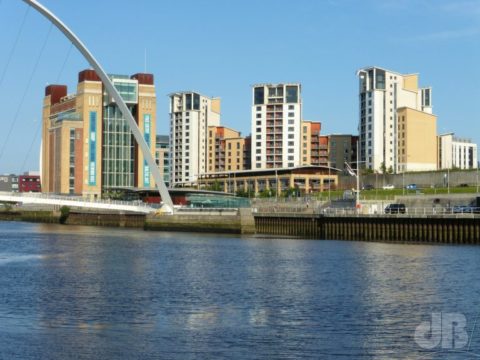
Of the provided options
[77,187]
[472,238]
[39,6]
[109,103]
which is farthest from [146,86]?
[472,238]

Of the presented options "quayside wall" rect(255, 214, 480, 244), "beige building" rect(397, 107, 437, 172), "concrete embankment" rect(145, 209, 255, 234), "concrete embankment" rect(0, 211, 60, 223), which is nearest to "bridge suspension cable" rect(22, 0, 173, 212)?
"concrete embankment" rect(145, 209, 255, 234)

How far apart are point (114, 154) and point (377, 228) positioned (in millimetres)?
108740

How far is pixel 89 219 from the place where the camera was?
469ft

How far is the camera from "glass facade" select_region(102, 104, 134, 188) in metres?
179

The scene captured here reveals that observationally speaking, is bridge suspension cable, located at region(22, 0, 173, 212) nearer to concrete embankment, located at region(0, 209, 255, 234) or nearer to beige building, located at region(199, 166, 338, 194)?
concrete embankment, located at region(0, 209, 255, 234)

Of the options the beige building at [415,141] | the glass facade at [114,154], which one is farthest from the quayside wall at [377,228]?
the beige building at [415,141]

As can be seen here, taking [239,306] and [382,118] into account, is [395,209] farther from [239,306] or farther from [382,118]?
[382,118]

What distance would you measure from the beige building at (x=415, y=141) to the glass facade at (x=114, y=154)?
193 feet

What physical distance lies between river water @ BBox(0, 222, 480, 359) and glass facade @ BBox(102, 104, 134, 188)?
395 feet

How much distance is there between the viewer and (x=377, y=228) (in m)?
78.2

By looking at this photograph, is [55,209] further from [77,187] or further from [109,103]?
[109,103]

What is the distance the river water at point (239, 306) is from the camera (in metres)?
25.3
